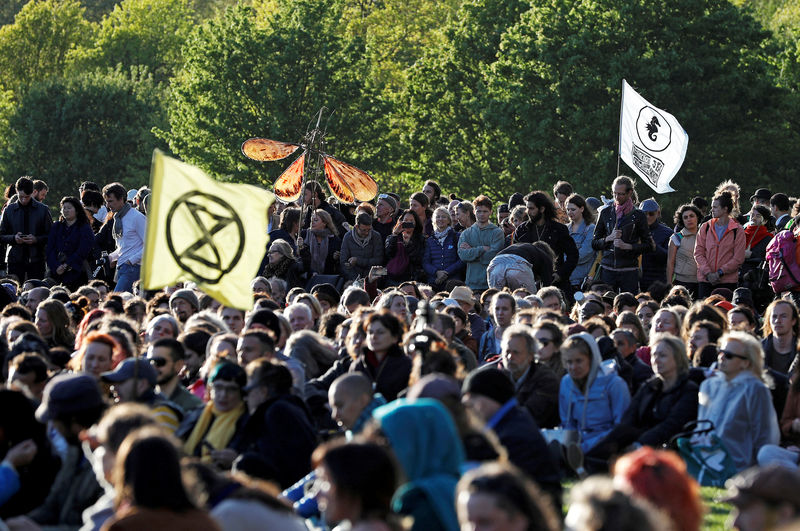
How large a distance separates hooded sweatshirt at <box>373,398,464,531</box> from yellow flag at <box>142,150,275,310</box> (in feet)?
11.1

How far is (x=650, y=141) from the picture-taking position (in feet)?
65.9

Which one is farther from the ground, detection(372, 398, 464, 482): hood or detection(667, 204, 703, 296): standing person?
detection(667, 204, 703, 296): standing person

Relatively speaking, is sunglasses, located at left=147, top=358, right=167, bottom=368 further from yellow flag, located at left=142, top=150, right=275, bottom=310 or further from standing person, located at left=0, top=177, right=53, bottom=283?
standing person, located at left=0, top=177, right=53, bottom=283

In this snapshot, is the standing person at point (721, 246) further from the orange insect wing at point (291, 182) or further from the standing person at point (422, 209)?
the orange insect wing at point (291, 182)

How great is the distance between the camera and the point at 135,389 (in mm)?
8883

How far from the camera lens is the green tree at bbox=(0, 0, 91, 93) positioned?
219 ft

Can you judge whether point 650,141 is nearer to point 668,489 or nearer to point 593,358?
point 593,358

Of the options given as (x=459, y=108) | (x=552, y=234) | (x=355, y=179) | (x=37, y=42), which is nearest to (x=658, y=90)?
(x=459, y=108)

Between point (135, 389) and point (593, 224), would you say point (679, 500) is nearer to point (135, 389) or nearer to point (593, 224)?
point (135, 389)

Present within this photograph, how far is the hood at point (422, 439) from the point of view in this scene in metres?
6.04

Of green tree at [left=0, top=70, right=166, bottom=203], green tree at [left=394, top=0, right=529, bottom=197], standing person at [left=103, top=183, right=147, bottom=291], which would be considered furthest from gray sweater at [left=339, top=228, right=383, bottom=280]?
green tree at [left=0, top=70, right=166, bottom=203]

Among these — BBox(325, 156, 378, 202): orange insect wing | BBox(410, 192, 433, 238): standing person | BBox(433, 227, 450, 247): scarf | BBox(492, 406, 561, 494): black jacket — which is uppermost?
BBox(325, 156, 378, 202): orange insect wing

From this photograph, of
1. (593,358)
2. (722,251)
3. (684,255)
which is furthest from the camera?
(684,255)

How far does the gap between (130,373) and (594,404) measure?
3604mm
